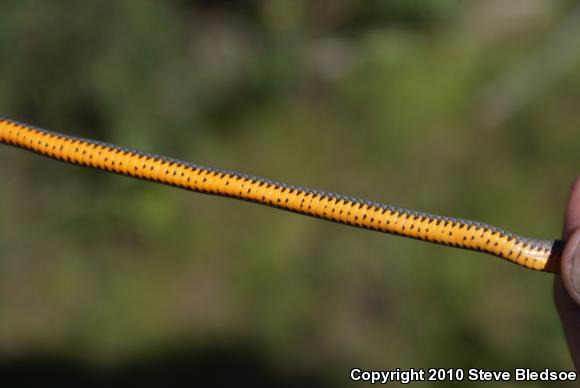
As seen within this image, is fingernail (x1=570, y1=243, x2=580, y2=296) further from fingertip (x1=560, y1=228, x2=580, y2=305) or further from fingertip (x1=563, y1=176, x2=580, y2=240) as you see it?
fingertip (x1=563, y1=176, x2=580, y2=240)

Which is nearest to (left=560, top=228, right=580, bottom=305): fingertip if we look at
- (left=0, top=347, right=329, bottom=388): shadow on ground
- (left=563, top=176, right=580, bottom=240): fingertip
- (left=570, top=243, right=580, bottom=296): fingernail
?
(left=570, top=243, right=580, bottom=296): fingernail

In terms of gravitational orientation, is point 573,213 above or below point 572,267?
above

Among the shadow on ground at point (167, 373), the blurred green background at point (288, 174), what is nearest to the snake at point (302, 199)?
the blurred green background at point (288, 174)

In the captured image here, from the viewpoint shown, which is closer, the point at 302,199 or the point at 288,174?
the point at 302,199

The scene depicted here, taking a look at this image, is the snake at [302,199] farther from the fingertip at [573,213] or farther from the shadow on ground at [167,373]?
the shadow on ground at [167,373]

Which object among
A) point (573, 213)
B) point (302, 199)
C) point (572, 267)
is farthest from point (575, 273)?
point (302, 199)

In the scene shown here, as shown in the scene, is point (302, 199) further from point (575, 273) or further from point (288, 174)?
point (288, 174)
